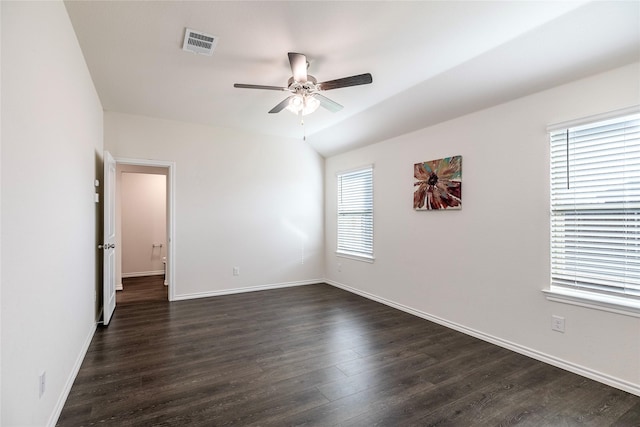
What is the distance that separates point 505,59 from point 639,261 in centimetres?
187

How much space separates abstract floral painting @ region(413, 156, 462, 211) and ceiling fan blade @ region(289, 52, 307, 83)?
1.97m

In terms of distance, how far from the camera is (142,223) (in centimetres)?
697

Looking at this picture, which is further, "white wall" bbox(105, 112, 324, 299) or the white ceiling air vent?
"white wall" bbox(105, 112, 324, 299)

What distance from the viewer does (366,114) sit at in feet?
13.9

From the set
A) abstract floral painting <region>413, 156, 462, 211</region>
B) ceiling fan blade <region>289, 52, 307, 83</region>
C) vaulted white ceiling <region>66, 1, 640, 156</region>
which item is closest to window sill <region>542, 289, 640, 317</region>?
abstract floral painting <region>413, 156, 462, 211</region>

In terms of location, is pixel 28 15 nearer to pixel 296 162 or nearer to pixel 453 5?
pixel 453 5

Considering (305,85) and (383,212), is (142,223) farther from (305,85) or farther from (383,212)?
(305,85)

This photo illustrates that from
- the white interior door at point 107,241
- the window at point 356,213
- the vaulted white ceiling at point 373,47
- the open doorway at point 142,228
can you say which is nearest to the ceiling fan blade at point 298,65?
the vaulted white ceiling at point 373,47

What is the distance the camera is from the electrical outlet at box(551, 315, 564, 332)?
2.71m

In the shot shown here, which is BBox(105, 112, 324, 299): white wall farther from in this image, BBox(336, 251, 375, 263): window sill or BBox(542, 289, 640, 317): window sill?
BBox(542, 289, 640, 317): window sill

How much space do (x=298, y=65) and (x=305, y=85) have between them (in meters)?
0.25

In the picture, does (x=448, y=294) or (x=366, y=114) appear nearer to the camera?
(x=448, y=294)

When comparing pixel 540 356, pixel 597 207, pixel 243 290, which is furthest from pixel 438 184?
pixel 243 290

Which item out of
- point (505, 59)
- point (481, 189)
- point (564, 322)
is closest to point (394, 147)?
point (481, 189)
